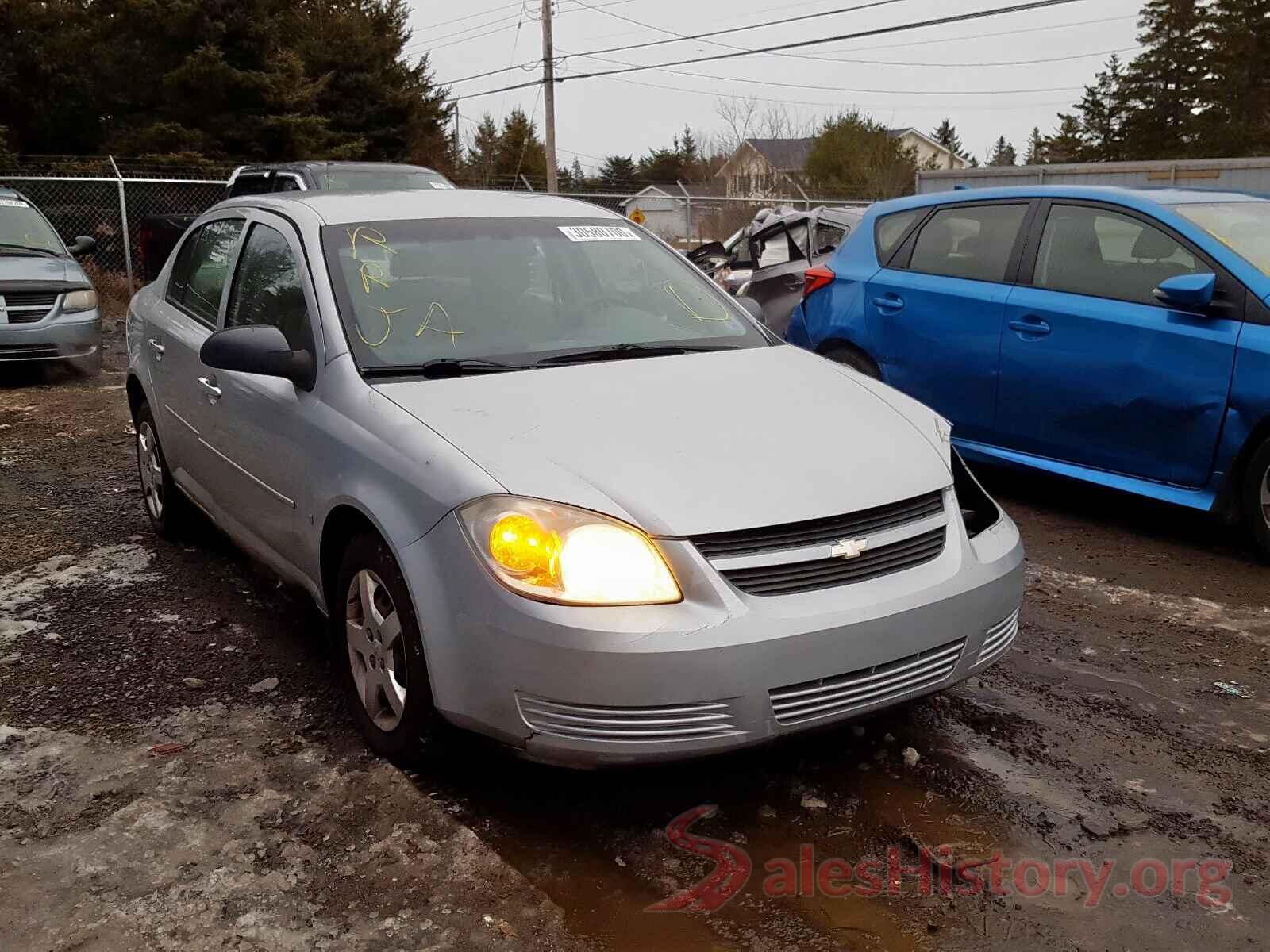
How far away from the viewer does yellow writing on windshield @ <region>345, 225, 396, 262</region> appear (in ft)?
13.1

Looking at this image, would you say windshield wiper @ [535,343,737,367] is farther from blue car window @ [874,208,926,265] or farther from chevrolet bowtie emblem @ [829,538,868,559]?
blue car window @ [874,208,926,265]

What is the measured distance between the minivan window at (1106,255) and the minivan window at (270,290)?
12.2 ft

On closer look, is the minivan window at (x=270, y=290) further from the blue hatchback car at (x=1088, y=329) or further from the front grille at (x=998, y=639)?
the blue hatchback car at (x=1088, y=329)

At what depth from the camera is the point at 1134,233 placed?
5.64 meters

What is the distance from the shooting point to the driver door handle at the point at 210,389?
4.42 m

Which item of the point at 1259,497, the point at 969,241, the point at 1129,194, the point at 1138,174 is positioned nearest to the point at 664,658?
the point at 1259,497

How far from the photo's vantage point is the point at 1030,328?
5.83m

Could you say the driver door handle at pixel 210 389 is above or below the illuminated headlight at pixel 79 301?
above

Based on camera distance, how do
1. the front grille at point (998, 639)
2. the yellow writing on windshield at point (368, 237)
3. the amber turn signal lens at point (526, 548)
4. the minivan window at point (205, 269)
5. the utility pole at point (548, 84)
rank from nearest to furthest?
the amber turn signal lens at point (526, 548) < the front grille at point (998, 639) < the yellow writing on windshield at point (368, 237) < the minivan window at point (205, 269) < the utility pole at point (548, 84)

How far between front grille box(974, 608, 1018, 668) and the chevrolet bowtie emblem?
0.52 m

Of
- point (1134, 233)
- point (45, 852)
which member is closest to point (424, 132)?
point (1134, 233)

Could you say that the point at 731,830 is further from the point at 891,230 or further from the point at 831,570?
the point at 891,230

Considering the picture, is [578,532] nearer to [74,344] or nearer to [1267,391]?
[1267,391]

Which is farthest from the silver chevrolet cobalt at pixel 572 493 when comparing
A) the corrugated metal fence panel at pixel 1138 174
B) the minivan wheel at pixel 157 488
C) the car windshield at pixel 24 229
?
the corrugated metal fence panel at pixel 1138 174
